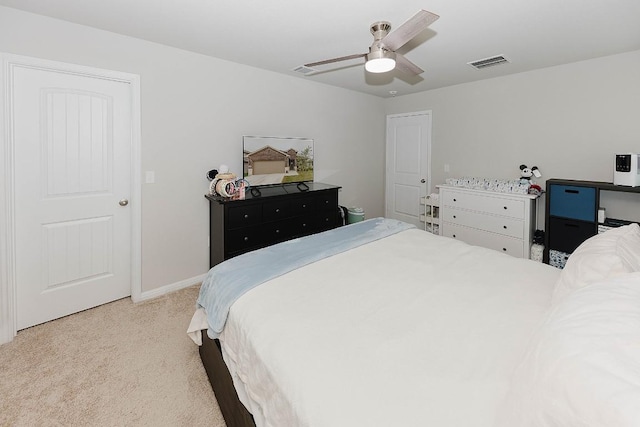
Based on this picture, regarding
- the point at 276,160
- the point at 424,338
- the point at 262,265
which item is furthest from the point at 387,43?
the point at 276,160

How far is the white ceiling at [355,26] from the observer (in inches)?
86.4

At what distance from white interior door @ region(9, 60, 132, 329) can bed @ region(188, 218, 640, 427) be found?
64.3 inches

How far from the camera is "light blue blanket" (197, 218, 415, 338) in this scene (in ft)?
5.22

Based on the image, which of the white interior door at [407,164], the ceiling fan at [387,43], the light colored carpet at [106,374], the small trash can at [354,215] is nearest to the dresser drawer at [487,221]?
the white interior door at [407,164]

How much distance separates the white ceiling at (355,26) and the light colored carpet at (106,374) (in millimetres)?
2472

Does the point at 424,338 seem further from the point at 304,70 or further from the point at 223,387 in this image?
the point at 304,70

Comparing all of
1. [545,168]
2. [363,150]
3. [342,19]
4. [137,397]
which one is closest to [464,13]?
[342,19]

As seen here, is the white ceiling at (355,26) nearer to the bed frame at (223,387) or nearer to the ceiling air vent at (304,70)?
the ceiling air vent at (304,70)

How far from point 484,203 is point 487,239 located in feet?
1.55

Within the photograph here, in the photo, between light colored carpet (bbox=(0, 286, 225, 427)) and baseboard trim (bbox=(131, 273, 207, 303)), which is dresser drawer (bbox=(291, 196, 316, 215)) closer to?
baseboard trim (bbox=(131, 273, 207, 303))

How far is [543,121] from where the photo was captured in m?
3.75

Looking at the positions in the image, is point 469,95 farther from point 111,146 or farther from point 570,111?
point 111,146

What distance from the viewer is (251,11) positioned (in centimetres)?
227

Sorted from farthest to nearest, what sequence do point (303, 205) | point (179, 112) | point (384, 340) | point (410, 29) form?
point (303, 205), point (179, 112), point (410, 29), point (384, 340)
